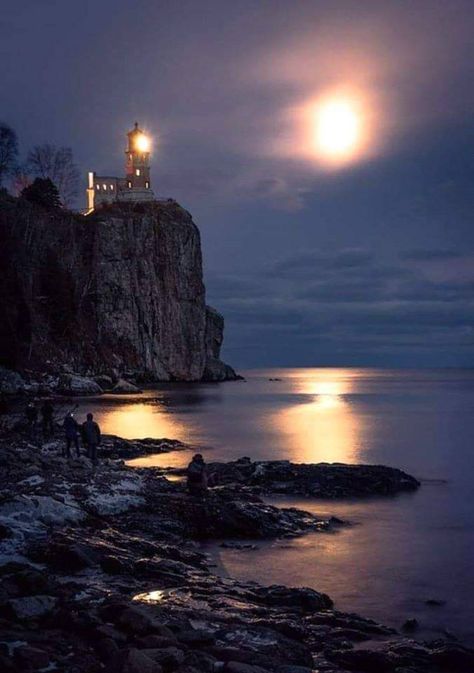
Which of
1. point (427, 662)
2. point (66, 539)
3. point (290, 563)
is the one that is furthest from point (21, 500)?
point (427, 662)

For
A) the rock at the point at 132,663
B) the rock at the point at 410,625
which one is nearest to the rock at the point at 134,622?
the rock at the point at 132,663

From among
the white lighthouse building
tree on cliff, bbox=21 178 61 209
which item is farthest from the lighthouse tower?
tree on cliff, bbox=21 178 61 209

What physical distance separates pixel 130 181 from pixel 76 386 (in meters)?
64.4

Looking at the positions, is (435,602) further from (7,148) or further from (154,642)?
(7,148)

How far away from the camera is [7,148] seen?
9375 centimetres

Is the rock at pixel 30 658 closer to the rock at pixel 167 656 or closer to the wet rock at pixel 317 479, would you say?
the rock at pixel 167 656

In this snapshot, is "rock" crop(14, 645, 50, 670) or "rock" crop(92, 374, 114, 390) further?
"rock" crop(92, 374, 114, 390)

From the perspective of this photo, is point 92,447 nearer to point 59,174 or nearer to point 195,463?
point 195,463

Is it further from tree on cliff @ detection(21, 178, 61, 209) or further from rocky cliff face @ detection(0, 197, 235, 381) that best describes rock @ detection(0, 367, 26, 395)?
tree on cliff @ detection(21, 178, 61, 209)

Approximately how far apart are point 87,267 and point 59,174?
720 inches

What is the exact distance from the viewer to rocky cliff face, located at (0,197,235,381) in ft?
317

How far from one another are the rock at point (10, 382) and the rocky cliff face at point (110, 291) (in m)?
5.89

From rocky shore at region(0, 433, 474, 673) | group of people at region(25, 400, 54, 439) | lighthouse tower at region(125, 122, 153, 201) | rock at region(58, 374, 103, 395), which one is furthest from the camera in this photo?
lighthouse tower at region(125, 122, 153, 201)

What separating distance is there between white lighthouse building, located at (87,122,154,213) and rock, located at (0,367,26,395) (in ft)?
198
